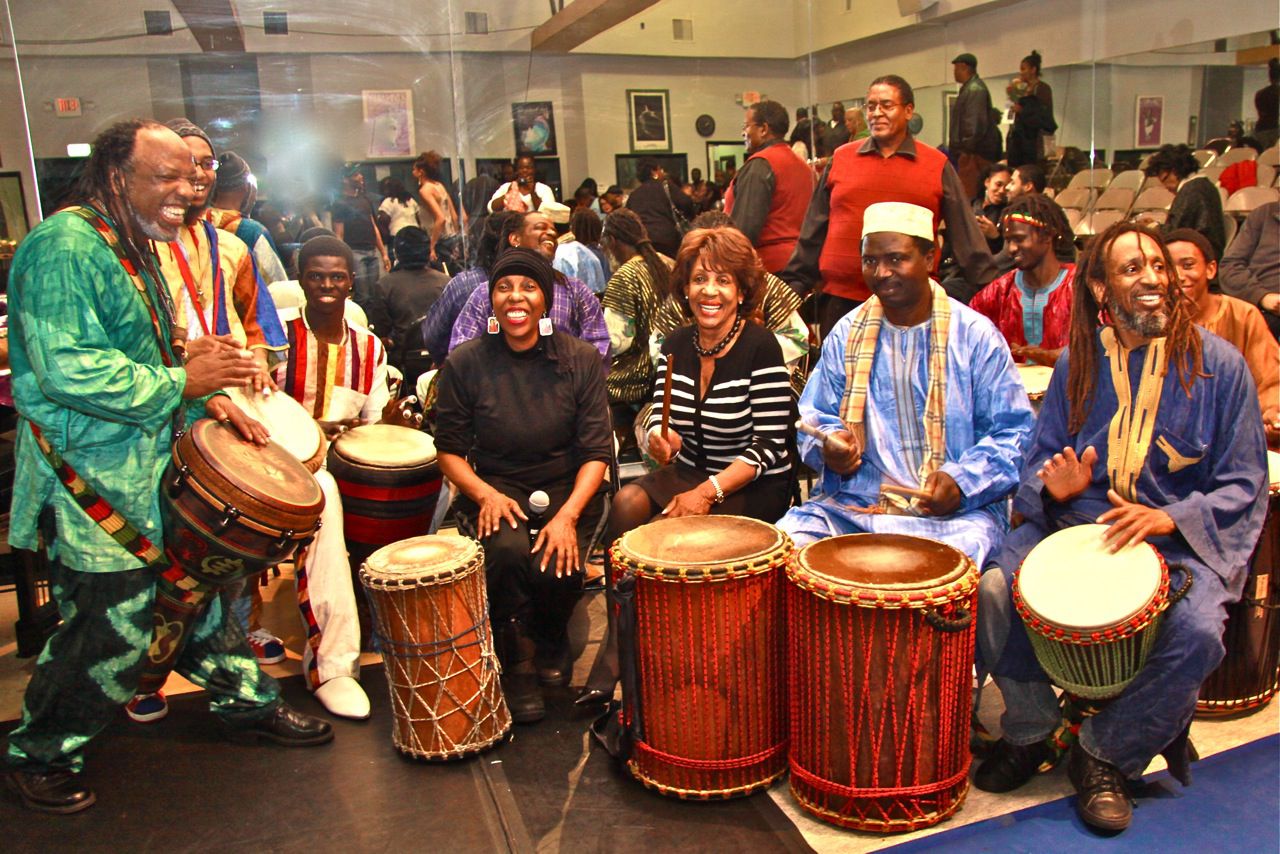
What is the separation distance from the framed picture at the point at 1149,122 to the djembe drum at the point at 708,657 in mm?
5389

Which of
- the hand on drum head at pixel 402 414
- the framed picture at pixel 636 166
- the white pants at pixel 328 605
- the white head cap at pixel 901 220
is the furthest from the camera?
the framed picture at pixel 636 166

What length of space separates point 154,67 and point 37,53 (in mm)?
530

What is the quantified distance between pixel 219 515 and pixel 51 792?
1.00 meters

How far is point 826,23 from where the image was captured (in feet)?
21.3

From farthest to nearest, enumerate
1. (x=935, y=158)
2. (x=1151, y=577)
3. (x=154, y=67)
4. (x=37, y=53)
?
(x=154, y=67) < (x=37, y=53) < (x=935, y=158) < (x=1151, y=577)

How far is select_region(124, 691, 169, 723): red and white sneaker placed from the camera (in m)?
3.57

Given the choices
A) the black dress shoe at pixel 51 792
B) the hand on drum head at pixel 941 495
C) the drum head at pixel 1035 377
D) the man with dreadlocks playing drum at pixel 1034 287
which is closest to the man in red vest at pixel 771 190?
the man with dreadlocks playing drum at pixel 1034 287

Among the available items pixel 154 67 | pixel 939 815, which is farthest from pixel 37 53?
pixel 939 815

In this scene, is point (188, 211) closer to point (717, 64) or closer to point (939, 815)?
point (939, 815)

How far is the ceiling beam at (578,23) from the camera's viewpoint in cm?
620

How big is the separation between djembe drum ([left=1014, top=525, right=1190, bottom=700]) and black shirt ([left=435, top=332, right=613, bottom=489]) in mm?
1571

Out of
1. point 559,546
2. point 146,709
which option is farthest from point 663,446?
point 146,709

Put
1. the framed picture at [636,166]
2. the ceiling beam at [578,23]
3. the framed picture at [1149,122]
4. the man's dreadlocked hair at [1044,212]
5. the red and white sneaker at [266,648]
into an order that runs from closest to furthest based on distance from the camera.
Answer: the red and white sneaker at [266,648] < the man's dreadlocked hair at [1044,212] < the ceiling beam at [578,23] < the framed picture at [636,166] < the framed picture at [1149,122]

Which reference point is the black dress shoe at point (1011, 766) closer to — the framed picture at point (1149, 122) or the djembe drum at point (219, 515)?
the djembe drum at point (219, 515)
